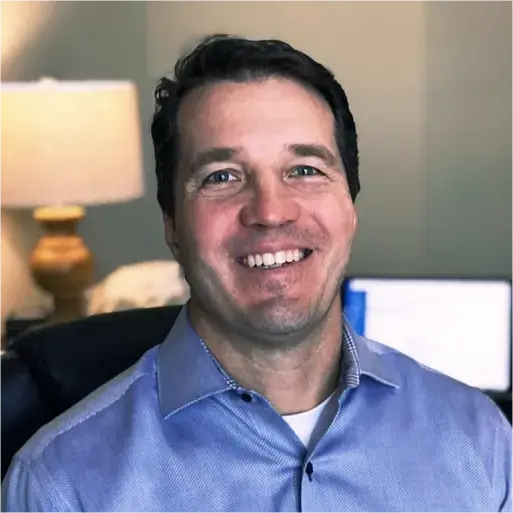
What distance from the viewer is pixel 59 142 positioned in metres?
2.14

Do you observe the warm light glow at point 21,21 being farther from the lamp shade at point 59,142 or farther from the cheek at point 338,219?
the cheek at point 338,219

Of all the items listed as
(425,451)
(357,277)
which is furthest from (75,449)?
(357,277)

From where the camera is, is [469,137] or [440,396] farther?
[469,137]

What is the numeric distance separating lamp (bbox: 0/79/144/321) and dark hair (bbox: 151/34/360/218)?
977 millimetres

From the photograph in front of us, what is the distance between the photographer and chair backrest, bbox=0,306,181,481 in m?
1.12

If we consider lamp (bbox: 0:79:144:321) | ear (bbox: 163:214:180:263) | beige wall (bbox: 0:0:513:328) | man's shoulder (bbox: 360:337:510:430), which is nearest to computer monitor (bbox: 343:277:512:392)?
beige wall (bbox: 0:0:513:328)

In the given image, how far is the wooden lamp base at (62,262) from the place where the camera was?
2.26 m

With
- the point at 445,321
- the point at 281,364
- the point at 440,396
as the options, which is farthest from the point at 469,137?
the point at 281,364

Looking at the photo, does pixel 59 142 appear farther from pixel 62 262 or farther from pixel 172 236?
pixel 172 236

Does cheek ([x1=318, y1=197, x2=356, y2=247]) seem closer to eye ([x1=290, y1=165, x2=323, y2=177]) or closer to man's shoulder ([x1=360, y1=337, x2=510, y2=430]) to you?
eye ([x1=290, y1=165, x2=323, y2=177])

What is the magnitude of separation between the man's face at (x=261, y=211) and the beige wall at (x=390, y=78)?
1434 millimetres

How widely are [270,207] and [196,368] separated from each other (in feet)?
0.71

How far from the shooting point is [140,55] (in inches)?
102

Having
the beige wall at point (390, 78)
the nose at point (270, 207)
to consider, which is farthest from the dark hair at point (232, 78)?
the beige wall at point (390, 78)
